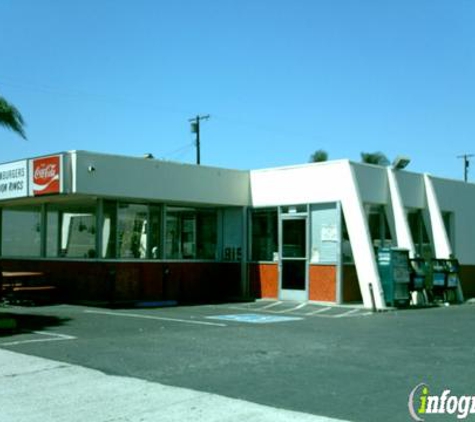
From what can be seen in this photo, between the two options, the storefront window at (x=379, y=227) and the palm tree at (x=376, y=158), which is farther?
the palm tree at (x=376, y=158)

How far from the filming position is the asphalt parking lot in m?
7.97

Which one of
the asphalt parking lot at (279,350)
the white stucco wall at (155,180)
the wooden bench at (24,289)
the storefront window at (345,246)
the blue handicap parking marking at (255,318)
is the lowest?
the asphalt parking lot at (279,350)

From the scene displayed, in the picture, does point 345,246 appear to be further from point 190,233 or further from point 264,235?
point 190,233

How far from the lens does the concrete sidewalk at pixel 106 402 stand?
23.0ft

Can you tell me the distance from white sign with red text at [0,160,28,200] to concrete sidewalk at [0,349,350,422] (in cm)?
1184

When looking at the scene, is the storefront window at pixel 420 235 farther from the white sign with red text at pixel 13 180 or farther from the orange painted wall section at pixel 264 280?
the white sign with red text at pixel 13 180

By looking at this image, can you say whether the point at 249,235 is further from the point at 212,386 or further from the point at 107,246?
the point at 212,386

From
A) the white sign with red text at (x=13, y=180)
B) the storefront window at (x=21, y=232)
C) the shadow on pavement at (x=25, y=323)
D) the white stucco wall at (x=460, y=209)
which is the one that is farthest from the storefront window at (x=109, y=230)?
the white stucco wall at (x=460, y=209)

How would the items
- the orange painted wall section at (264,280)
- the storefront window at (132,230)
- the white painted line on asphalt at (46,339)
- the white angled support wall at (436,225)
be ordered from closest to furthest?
1. the white painted line on asphalt at (46,339)
2. the storefront window at (132,230)
3. the orange painted wall section at (264,280)
4. the white angled support wall at (436,225)

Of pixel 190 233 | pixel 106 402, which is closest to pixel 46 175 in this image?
pixel 190 233

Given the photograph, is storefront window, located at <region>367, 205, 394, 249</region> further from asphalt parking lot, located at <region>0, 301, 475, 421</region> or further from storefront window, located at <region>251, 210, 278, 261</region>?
asphalt parking lot, located at <region>0, 301, 475, 421</region>

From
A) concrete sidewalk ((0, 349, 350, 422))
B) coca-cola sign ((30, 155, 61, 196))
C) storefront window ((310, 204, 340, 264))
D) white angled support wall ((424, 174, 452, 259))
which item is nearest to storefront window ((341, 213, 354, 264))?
storefront window ((310, 204, 340, 264))

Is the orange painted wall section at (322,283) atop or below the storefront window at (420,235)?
below

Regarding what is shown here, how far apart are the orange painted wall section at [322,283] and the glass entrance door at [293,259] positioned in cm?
26
